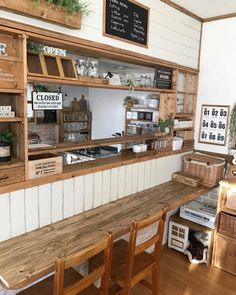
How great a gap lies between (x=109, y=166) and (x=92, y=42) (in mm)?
1028

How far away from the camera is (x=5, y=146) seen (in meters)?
1.67

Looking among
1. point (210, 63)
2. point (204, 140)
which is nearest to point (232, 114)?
point (204, 140)

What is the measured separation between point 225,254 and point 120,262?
150 centimetres

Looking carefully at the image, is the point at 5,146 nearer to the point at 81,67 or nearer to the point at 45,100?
the point at 45,100

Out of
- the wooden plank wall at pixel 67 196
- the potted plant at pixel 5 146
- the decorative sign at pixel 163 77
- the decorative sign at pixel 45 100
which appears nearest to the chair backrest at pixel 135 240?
the wooden plank wall at pixel 67 196

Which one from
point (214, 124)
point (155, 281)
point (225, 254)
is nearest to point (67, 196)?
point (155, 281)

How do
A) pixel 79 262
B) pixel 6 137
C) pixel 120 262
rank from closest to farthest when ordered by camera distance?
pixel 79 262 < pixel 6 137 < pixel 120 262

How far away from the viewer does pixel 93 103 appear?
5.87 meters

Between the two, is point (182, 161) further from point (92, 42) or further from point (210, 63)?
point (92, 42)

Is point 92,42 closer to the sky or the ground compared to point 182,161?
closer to the sky

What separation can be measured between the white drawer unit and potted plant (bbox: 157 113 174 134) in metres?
1.14

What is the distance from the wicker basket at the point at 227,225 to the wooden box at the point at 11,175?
217 centimetres

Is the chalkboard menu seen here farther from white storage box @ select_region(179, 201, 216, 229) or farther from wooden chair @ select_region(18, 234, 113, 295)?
white storage box @ select_region(179, 201, 216, 229)

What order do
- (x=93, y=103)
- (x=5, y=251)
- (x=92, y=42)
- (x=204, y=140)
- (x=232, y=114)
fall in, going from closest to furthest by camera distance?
(x=5, y=251)
(x=92, y=42)
(x=232, y=114)
(x=204, y=140)
(x=93, y=103)
